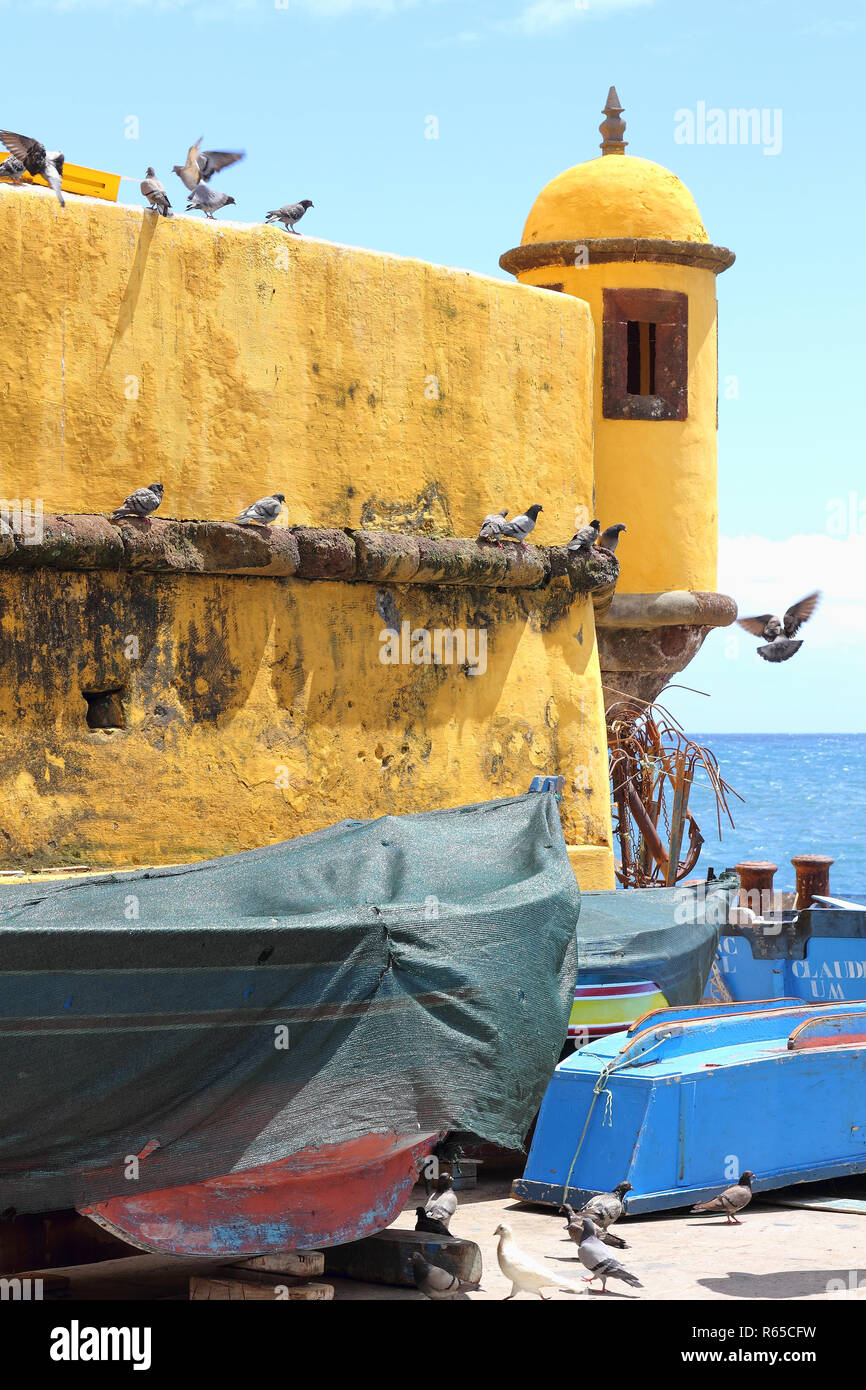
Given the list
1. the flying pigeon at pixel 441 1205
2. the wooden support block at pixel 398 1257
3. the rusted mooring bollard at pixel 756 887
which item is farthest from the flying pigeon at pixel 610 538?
the wooden support block at pixel 398 1257

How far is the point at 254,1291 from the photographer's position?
7512mm

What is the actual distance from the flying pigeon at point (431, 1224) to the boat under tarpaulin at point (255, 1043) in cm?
41

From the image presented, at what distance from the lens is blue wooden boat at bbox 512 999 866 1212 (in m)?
9.53

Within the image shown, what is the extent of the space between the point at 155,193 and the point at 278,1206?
249 inches

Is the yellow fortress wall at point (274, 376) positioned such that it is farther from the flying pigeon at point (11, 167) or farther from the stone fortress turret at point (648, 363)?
the stone fortress turret at point (648, 363)

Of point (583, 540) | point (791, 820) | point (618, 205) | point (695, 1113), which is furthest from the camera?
point (791, 820)

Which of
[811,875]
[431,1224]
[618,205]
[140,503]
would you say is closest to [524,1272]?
[431,1224]

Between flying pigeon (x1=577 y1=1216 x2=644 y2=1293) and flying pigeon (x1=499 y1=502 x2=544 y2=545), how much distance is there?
19.3ft

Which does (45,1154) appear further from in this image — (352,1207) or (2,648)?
(2,648)

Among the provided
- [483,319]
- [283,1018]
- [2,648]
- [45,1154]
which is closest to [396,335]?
[483,319]

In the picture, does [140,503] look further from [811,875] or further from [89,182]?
[811,875]

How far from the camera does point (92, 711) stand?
10656 mm

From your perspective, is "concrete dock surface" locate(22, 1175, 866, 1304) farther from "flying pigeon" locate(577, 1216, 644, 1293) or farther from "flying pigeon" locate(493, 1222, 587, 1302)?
"flying pigeon" locate(493, 1222, 587, 1302)

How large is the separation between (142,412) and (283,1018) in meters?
4.75
